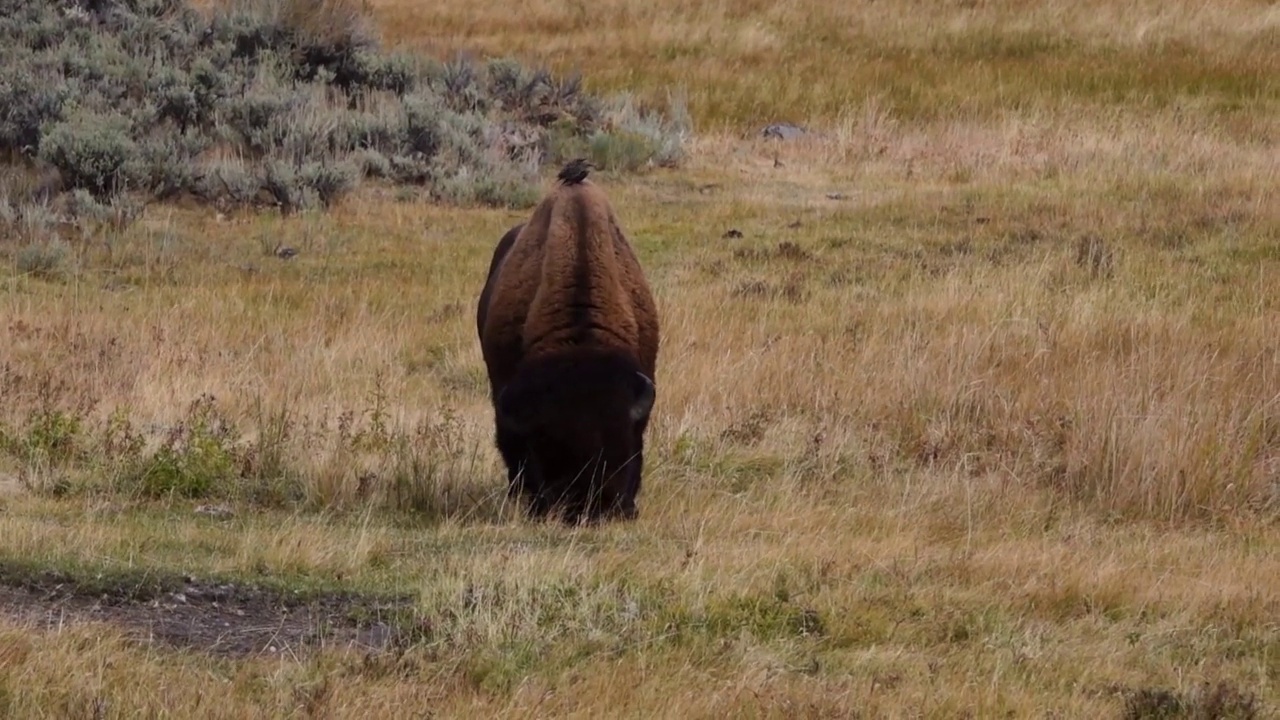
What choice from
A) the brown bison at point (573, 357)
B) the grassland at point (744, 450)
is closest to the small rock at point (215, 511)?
the grassland at point (744, 450)

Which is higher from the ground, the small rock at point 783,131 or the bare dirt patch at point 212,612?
the bare dirt patch at point 212,612

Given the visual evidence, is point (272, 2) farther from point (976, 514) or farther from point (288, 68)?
point (976, 514)

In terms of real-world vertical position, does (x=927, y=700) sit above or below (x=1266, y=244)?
above

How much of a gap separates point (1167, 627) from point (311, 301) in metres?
9.28

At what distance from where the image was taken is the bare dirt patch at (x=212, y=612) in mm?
5602

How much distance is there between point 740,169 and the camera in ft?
71.4

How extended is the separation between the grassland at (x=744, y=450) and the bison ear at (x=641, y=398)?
553 millimetres

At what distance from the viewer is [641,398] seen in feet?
25.0

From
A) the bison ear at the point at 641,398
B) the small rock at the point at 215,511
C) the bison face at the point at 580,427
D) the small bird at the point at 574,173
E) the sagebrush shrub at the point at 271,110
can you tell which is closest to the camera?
the bison face at the point at 580,427

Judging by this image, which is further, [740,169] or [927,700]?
[740,169]

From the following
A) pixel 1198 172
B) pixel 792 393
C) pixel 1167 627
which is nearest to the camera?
pixel 1167 627

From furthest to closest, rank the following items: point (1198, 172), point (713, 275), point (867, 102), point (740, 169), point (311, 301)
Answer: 1. point (867, 102)
2. point (740, 169)
3. point (1198, 172)
4. point (713, 275)
5. point (311, 301)

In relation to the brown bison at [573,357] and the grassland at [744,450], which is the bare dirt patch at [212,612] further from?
the brown bison at [573,357]

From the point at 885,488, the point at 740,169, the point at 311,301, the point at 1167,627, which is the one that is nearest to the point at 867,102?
the point at 740,169
